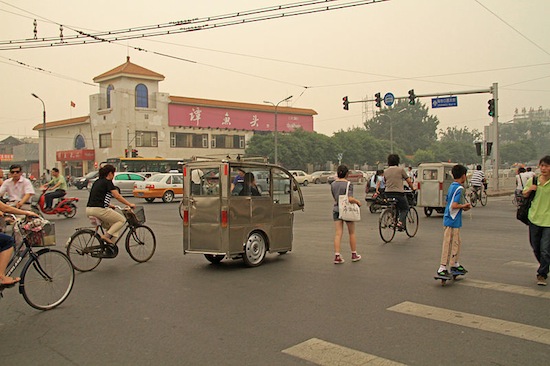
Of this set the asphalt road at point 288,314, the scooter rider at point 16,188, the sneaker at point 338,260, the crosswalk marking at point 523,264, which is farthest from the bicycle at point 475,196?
the scooter rider at point 16,188

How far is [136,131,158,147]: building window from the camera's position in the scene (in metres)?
59.3

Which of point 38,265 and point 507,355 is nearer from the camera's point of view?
point 507,355

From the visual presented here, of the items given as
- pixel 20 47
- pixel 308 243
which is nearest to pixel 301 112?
pixel 20 47

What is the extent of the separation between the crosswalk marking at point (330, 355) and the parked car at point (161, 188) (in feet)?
74.5

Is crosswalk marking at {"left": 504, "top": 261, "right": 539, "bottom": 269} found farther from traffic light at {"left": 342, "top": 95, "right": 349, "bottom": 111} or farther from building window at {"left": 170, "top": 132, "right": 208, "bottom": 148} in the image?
building window at {"left": 170, "top": 132, "right": 208, "bottom": 148}

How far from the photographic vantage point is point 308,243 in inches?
458

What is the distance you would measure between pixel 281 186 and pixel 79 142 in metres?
60.3

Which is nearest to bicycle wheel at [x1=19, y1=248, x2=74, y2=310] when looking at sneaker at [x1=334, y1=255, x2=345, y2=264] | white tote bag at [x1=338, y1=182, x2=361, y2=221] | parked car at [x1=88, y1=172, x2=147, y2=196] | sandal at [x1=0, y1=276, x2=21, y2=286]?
sandal at [x1=0, y1=276, x2=21, y2=286]

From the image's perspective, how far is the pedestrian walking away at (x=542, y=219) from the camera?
6965 millimetres

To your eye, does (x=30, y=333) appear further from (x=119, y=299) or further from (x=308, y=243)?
(x=308, y=243)

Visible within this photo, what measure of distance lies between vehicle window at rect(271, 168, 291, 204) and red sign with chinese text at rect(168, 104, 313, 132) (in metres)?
53.9

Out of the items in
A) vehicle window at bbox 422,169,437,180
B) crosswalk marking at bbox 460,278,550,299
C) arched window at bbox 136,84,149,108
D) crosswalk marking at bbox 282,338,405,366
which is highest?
arched window at bbox 136,84,149,108

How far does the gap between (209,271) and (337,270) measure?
7.04 ft

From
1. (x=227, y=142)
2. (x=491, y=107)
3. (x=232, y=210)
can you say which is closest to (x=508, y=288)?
(x=232, y=210)
